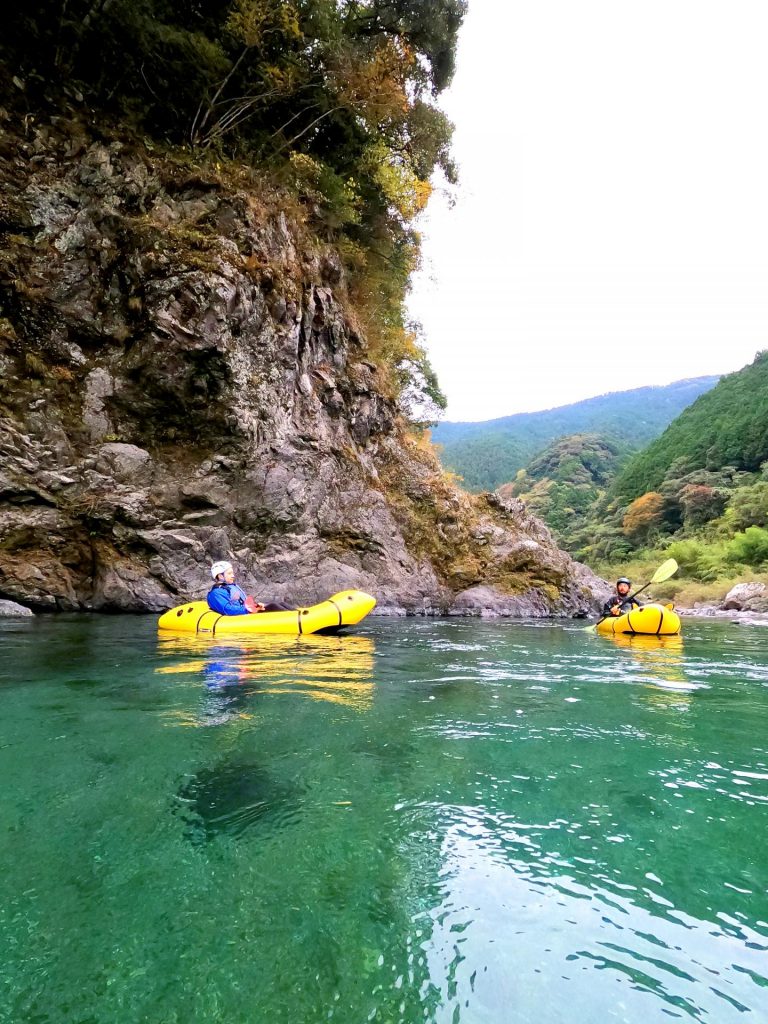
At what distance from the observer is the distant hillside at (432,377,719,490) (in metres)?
80.1

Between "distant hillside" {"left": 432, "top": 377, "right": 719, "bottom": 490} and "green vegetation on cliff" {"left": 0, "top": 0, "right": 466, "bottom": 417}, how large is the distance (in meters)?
56.5

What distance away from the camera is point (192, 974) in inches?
52.4

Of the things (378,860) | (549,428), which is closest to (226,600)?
(378,860)

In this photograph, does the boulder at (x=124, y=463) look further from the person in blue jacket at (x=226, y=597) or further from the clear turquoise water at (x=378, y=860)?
the clear turquoise water at (x=378, y=860)

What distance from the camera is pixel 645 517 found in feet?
120

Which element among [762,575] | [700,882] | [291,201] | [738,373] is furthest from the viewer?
[738,373]

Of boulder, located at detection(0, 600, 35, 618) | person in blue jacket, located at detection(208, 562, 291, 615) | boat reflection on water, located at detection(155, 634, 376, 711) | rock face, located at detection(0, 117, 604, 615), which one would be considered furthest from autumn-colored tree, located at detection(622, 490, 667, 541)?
boulder, located at detection(0, 600, 35, 618)

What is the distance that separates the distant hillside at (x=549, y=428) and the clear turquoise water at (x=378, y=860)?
67.4m

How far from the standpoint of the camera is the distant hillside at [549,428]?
Answer: 80.1 metres

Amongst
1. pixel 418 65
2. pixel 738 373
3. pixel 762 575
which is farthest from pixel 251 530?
pixel 738 373

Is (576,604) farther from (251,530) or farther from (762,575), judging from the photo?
(762,575)

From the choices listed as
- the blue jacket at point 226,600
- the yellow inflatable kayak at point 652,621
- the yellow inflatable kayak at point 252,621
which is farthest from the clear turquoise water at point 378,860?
the yellow inflatable kayak at point 652,621

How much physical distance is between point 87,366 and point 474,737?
1046cm

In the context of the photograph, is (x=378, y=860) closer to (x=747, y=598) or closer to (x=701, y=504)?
(x=747, y=598)
